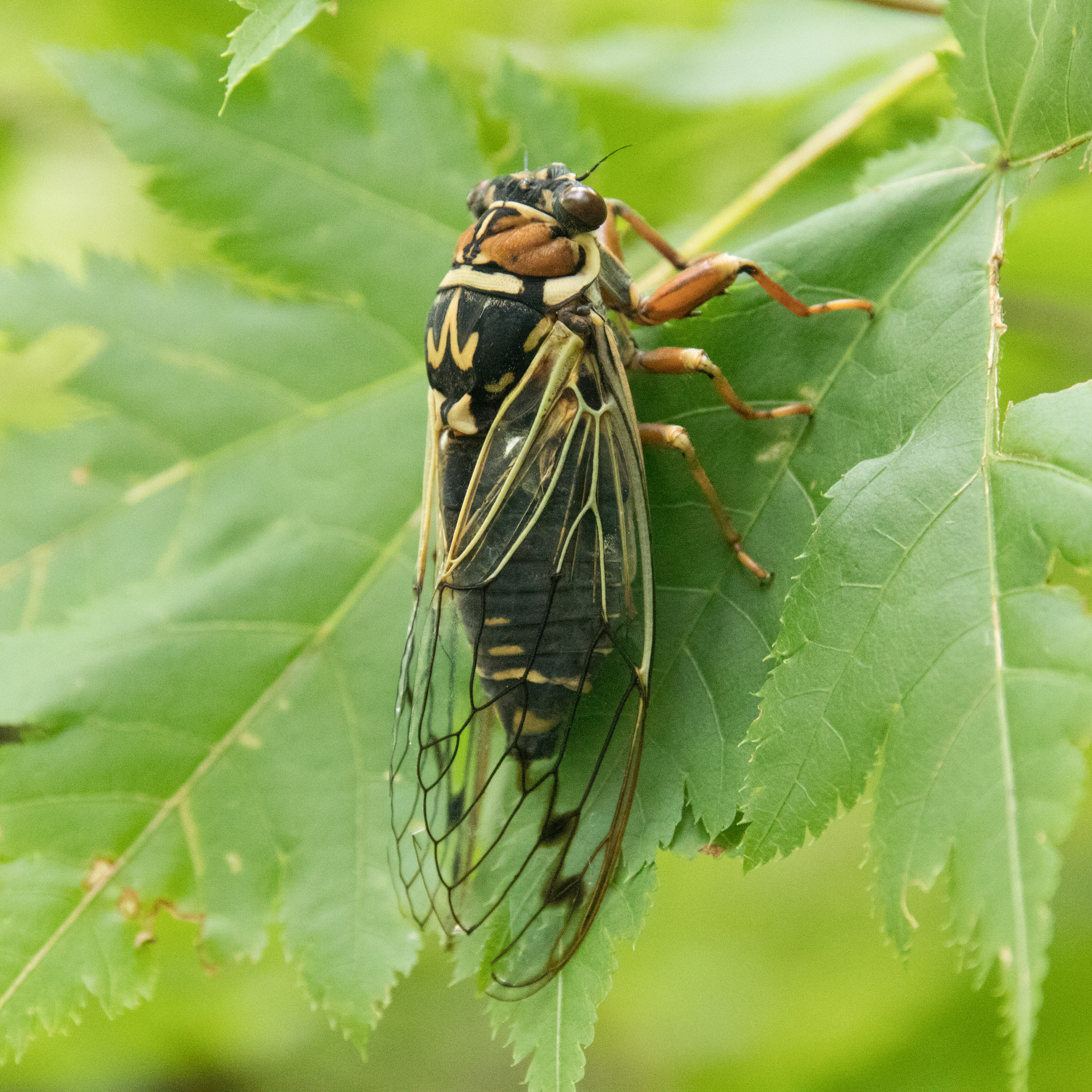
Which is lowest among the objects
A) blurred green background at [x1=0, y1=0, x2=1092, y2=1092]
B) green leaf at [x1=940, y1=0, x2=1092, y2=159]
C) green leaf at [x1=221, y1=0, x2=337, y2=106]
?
Result: blurred green background at [x1=0, y1=0, x2=1092, y2=1092]

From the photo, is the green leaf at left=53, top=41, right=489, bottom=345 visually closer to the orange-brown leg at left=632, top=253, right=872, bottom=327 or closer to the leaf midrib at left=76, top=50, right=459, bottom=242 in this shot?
the leaf midrib at left=76, top=50, right=459, bottom=242

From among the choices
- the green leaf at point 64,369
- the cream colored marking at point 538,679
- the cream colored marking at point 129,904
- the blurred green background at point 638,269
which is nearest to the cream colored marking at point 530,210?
the blurred green background at point 638,269

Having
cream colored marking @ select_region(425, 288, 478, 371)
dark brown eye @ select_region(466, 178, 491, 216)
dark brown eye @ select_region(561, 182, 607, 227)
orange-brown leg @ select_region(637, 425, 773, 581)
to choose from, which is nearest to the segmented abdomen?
orange-brown leg @ select_region(637, 425, 773, 581)

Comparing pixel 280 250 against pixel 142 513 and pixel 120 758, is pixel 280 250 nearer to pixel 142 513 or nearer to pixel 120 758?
pixel 142 513

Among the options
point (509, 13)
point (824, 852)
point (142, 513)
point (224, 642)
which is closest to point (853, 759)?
point (224, 642)

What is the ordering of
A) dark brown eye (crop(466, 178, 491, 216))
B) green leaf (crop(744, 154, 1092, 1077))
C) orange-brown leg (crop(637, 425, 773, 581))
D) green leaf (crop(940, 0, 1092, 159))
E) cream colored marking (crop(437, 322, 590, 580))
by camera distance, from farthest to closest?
dark brown eye (crop(466, 178, 491, 216)), cream colored marking (crop(437, 322, 590, 580)), orange-brown leg (crop(637, 425, 773, 581)), green leaf (crop(940, 0, 1092, 159)), green leaf (crop(744, 154, 1092, 1077))

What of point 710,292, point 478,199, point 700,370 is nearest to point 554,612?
point 700,370

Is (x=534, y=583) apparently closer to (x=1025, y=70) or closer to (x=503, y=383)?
(x=503, y=383)
